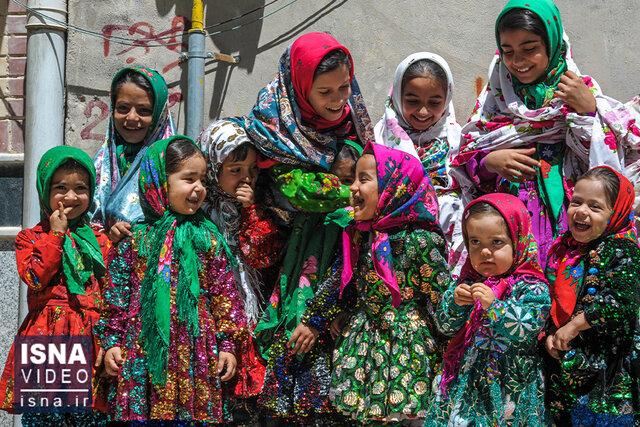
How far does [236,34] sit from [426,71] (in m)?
1.72

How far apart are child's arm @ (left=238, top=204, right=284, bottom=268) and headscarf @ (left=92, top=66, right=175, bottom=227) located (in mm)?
550

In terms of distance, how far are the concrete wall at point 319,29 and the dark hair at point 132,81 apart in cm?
101

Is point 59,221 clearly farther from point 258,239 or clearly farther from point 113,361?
point 258,239

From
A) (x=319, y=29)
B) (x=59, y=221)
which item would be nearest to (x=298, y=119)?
(x=59, y=221)

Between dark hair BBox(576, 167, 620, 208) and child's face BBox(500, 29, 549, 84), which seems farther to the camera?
child's face BBox(500, 29, 549, 84)

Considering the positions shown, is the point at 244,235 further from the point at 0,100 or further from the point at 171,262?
the point at 0,100

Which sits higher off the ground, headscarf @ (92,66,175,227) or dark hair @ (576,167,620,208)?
headscarf @ (92,66,175,227)

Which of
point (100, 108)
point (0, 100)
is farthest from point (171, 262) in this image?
point (0, 100)

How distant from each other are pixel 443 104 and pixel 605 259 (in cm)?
123

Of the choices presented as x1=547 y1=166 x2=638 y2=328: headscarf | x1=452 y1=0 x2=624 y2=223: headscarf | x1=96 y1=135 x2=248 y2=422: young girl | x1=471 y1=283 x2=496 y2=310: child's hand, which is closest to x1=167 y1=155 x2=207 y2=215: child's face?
x1=96 y1=135 x2=248 y2=422: young girl

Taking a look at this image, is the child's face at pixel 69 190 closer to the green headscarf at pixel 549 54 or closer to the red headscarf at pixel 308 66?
the red headscarf at pixel 308 66

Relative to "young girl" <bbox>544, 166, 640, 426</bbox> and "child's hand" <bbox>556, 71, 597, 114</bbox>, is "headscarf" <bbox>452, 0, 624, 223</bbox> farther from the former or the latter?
"young girl" <bbox>544, 166, 640, 426</bbox>

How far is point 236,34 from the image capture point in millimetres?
5746

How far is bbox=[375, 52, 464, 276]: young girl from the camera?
172 inches
